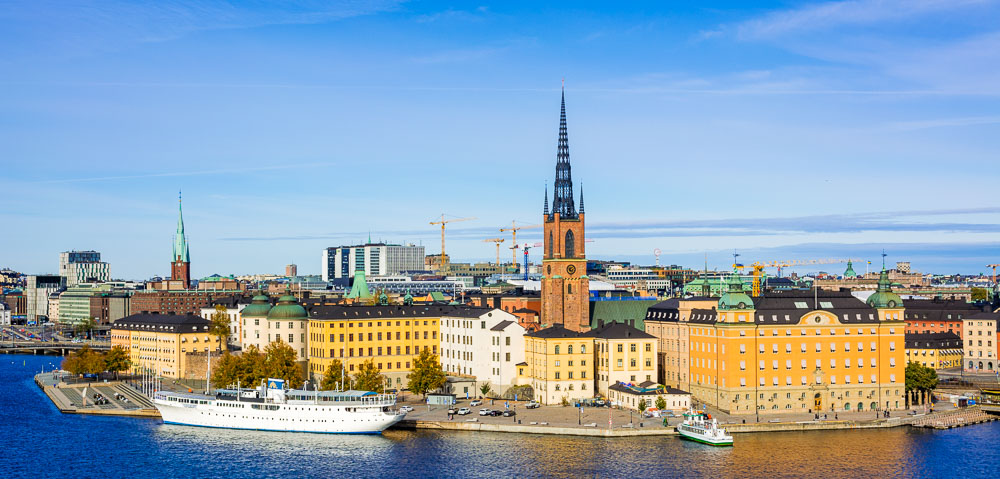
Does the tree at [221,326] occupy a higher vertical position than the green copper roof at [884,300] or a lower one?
lower

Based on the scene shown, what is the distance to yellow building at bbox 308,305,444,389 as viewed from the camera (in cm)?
15062

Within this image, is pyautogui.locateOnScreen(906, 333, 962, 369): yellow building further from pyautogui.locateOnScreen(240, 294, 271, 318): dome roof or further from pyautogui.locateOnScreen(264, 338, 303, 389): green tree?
pyautogui.locateOnScreen(240, 294, 271, 318): dome roof

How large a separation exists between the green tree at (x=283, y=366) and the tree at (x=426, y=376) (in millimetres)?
12692

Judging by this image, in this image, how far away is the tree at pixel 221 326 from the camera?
170 meters

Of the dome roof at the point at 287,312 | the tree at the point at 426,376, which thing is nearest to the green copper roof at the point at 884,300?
the tree at the point at 426,376

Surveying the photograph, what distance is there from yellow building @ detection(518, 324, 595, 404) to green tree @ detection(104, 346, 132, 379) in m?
68.4

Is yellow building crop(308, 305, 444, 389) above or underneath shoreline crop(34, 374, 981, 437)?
above

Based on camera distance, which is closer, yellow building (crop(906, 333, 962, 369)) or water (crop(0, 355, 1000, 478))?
water (crop(0, 355, 1000, 478))

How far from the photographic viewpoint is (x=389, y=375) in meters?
151

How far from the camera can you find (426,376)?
135125 mm

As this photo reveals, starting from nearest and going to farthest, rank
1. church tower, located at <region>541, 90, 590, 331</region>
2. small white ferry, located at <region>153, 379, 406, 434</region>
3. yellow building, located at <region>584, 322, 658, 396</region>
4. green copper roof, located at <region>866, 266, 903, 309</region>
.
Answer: small white ferry, located at <region>153, 379, 406, 434</region>
green copper roof, located at <region>866, 266, 903, 309</region>
yellow building, located at <region>584, 322, 658, 396</region>
church tower, located at <region>541, 90, 590, 331</region>

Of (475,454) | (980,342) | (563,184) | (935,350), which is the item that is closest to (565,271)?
(563,184)

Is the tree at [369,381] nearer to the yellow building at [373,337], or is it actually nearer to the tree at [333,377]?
the tree at [333,377]

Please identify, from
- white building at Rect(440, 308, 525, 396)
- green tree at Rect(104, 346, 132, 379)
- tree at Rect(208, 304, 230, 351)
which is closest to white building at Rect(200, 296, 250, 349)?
tree at Rect(208, 304, 230, 351)
